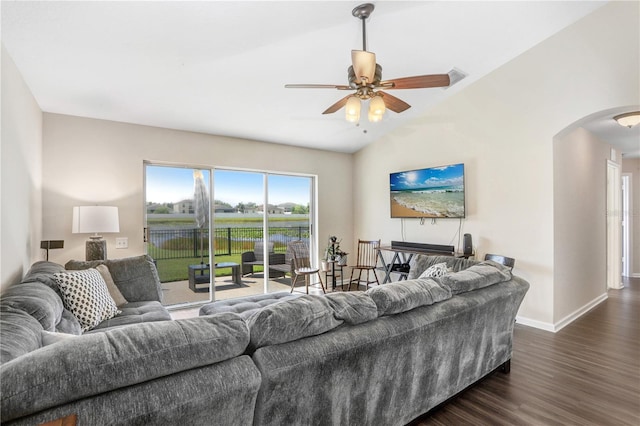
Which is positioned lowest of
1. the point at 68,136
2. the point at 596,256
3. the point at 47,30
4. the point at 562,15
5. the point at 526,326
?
the point at 526,326

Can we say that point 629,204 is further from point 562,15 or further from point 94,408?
point 94,408

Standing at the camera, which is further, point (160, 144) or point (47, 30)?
point (160, 144)

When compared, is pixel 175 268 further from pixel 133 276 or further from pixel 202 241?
pixel 133 276

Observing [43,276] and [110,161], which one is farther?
[110,161]

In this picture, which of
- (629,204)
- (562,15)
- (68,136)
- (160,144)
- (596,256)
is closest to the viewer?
(562,15)

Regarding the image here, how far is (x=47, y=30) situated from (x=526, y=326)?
5464 millimetres

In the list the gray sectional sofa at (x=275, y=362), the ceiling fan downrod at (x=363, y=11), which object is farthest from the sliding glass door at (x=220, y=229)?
the ceiling fan downrod at (x=363, y=11)

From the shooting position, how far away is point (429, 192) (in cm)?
488

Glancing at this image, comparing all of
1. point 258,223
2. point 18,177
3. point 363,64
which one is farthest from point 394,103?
point 18,177

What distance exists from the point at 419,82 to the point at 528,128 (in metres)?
2.13

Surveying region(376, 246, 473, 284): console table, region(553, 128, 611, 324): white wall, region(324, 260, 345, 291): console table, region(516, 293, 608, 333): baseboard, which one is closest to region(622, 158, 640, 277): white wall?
region(553, 128, 611, 324): white wall

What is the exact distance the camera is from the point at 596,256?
4648mm

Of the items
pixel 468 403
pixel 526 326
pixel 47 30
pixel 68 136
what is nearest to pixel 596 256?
pixel 526 326

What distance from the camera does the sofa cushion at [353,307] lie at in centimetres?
157
